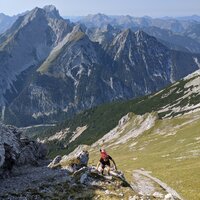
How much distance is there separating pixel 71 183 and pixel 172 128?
154m

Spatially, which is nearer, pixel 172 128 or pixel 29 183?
pixel 29 183

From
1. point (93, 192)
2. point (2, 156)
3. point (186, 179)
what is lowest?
point (186, 179)

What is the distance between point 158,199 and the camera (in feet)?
132

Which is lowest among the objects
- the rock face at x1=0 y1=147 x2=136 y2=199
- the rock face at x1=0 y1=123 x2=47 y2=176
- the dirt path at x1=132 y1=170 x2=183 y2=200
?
the dirt path at x1=132 y1=170 x2=183 y2=200

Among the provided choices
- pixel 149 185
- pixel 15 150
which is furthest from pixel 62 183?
pixel 149 185

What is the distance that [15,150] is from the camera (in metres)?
57.9

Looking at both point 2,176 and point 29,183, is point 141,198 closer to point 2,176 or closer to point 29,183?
point 29,183

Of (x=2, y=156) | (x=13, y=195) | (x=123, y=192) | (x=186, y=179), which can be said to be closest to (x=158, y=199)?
(x=123, y=192)

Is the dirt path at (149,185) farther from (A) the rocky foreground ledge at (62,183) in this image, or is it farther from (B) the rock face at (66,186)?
(B) the rock face at (66,186)

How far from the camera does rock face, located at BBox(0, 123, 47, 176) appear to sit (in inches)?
2190

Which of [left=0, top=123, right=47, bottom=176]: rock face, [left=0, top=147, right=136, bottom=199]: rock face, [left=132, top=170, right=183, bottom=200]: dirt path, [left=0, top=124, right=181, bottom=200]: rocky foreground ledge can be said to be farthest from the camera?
[left=132, top=170, right=183, bottom=200]: dirt path

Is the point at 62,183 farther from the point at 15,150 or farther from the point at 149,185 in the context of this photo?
the point at 149,185

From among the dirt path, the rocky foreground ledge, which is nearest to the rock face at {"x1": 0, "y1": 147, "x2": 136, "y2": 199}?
the rocky foreground ledge

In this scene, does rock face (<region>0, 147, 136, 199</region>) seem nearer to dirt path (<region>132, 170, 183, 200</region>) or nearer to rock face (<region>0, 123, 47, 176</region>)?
rock face (<region>0, 123, 47, 176</region>)
